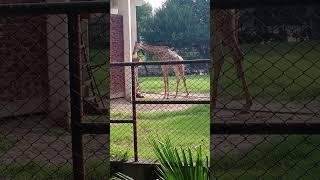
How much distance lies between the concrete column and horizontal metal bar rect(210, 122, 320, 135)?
1.12 meters

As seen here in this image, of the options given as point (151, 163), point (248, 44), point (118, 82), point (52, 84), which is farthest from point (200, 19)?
point (52, 84)

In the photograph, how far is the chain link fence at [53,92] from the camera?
2.03 metres

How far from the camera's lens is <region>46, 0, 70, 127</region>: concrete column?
2840mm

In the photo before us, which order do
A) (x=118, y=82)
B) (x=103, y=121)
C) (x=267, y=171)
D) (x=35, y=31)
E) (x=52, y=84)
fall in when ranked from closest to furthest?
1. (x=103, y=121)
2. (x=267, y=171)
3. (x=118, y=82)
4. (x=52, y=84)
5. (x=35, y=31)

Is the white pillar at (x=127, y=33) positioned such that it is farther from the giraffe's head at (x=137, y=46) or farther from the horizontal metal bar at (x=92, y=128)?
the horizontal metal bar at (x=92, y=128)

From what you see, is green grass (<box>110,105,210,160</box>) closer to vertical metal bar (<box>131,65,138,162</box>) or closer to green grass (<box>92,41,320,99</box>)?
vertical metal bar (<box>131,65,138,162</box>)

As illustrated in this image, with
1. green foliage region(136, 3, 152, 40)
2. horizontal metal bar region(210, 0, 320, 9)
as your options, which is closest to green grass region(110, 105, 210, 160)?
green foliage region(136, 3, 152, 40)

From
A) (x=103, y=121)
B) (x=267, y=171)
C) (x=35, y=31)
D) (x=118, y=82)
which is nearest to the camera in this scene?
(x=103, y=121)

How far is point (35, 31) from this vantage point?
3717 mm

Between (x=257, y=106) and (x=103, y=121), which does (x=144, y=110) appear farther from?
(x=257, y=106)

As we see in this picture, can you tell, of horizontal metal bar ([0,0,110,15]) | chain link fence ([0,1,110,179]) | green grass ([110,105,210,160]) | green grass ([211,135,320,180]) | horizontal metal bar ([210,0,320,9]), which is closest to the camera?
horizontal metal bar ([210,0,320,9])

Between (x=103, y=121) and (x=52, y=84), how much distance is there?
36.0 inches

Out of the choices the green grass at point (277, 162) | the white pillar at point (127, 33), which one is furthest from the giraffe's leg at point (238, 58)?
the white pillar at point (127, 33)

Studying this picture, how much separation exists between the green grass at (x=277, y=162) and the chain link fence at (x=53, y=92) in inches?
27.2
